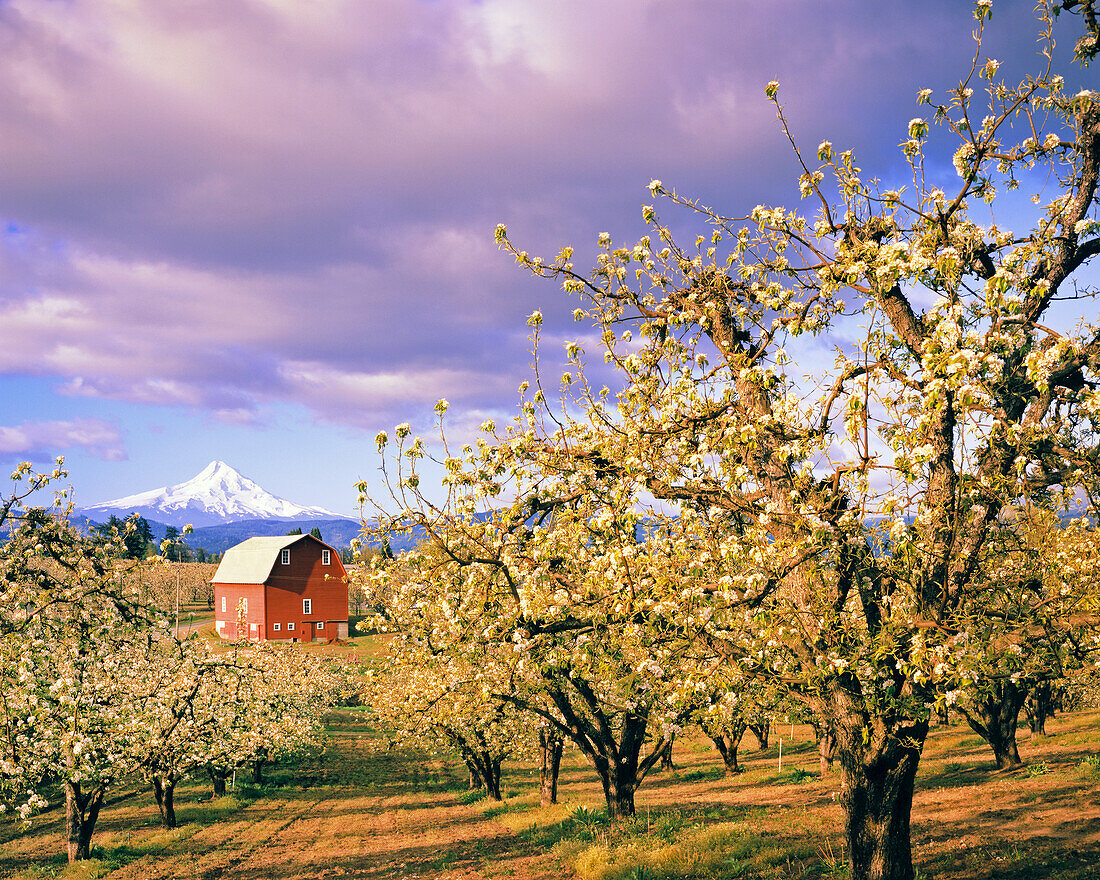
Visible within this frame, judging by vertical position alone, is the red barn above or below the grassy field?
above

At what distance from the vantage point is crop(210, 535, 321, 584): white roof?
101938 mm

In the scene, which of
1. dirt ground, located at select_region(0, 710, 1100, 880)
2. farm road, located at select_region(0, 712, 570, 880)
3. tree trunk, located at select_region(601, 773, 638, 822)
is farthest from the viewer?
farm road, located at select_region(0, 712, 570, 880)

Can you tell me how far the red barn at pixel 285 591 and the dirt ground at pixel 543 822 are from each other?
58.1m

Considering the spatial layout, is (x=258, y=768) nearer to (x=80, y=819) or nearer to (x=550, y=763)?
(x=80, y=819)

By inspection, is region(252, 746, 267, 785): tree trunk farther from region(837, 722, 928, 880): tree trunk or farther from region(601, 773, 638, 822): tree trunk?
region(837, 722, 928, 880): tree trunk

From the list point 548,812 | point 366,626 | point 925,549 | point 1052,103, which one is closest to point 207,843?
point 548,812

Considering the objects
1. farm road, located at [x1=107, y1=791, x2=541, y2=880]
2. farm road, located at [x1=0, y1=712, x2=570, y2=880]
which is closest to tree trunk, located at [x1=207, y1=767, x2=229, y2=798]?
farm road, located at [x1=0, y1=712, x2=570, y2=880]

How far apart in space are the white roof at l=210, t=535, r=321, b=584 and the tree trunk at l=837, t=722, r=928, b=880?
335 ft

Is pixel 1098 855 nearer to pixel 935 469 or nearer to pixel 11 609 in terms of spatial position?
pixel 935 469

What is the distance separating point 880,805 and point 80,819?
90.3ft

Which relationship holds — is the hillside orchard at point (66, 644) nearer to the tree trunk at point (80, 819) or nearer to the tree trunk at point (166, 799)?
the tree trunk at point (80, 819)

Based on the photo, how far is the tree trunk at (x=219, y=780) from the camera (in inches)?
1521

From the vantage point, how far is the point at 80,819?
2462 centimetres

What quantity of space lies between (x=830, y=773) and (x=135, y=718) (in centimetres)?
2997
